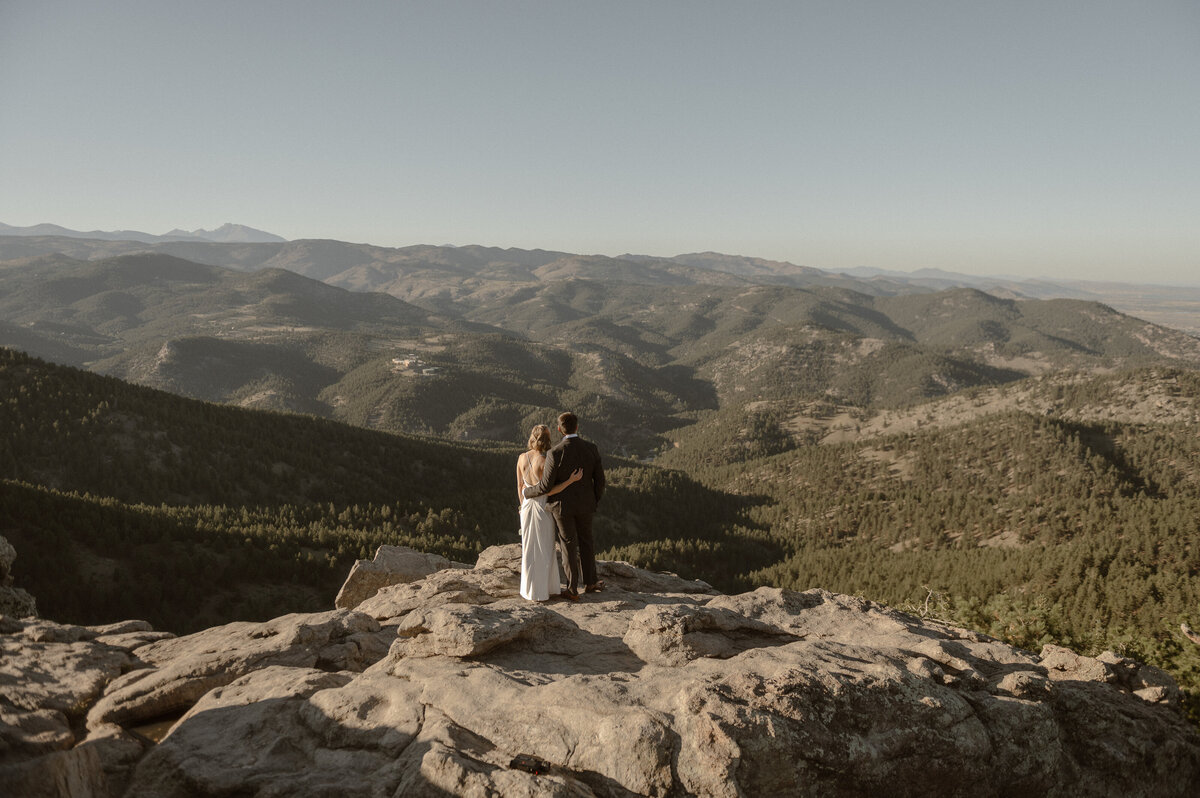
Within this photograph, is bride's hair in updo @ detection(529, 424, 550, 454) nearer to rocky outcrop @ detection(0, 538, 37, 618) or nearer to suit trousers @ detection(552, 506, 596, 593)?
suit trousers @ detection(552, 506, 596, 593)

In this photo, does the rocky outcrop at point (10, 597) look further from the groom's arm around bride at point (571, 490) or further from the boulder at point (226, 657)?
the groom's arm around bride at point (571, 490)

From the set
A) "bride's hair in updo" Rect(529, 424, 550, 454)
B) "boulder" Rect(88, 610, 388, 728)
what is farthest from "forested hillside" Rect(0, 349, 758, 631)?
"bride's hair in updo" Rect(529, 424, 550, 454)

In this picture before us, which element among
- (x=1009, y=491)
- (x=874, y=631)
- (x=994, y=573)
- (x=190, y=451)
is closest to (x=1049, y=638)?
(x=874, y=631)

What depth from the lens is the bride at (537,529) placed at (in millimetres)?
12719

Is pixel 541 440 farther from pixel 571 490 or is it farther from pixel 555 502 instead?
pixel 555 502

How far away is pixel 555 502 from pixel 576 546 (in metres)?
1.54

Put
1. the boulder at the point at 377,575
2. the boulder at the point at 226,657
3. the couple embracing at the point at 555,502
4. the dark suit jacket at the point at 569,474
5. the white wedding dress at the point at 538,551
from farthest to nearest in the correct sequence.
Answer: the boulder at the point at 377,575, the white wedding dress at the point at 538,551, the couple embracing at the point at 555,502, the dark suit jacket at the point at 569,474, the boulder at the point at 226,657

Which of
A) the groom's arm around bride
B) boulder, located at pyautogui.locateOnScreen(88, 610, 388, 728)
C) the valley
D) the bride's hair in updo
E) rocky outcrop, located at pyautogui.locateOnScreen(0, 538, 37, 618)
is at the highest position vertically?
the bride's hair in updo

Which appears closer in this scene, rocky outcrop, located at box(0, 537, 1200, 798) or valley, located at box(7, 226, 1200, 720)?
rocky outcrop, located at box(0, 537, 1200, 798)

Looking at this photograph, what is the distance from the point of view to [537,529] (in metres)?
13.0

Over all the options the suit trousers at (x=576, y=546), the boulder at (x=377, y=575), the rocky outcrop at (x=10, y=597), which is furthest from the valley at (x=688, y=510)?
the boulder at (x=377, y=575)

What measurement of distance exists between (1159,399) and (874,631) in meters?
142

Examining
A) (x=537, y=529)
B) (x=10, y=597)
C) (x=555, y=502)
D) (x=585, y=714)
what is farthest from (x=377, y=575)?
(x=585, y=714)

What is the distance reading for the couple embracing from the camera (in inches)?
497
